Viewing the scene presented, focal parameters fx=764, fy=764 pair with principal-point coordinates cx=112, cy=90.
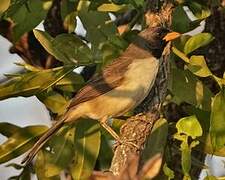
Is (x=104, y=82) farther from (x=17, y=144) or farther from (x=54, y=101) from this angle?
(x=17, y=144)

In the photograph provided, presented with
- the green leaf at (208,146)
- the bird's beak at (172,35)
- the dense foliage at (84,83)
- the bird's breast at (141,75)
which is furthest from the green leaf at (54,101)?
the green leaf at (208,146)

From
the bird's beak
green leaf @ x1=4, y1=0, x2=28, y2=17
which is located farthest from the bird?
green leaf @ x1=4, y1=0, x2=28, y2=17

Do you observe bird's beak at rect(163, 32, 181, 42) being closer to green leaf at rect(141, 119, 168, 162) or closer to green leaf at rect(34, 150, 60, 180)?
green leaf at rect(141, 119, 168, 162)

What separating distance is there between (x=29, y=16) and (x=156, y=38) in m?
0.41

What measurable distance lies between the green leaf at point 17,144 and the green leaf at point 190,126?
0.61 m

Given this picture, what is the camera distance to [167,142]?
2.11m

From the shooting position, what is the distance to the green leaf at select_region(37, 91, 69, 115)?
2271 millimetres

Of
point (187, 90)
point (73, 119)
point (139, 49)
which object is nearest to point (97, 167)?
point (73, 119)

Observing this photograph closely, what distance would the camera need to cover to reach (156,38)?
2.44m

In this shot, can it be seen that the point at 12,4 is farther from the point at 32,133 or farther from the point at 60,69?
the point at 32,133

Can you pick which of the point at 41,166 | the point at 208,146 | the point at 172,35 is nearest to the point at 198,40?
the point at 172,35

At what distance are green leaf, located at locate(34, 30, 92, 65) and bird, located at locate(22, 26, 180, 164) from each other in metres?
0.11

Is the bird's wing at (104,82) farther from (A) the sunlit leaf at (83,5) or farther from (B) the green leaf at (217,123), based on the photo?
(B) the green leaf at (217,123)

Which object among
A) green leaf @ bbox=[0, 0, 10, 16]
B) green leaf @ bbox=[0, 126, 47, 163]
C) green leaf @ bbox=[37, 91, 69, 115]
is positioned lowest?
green leaf @ bbox=[0, 126, 47, 163]
